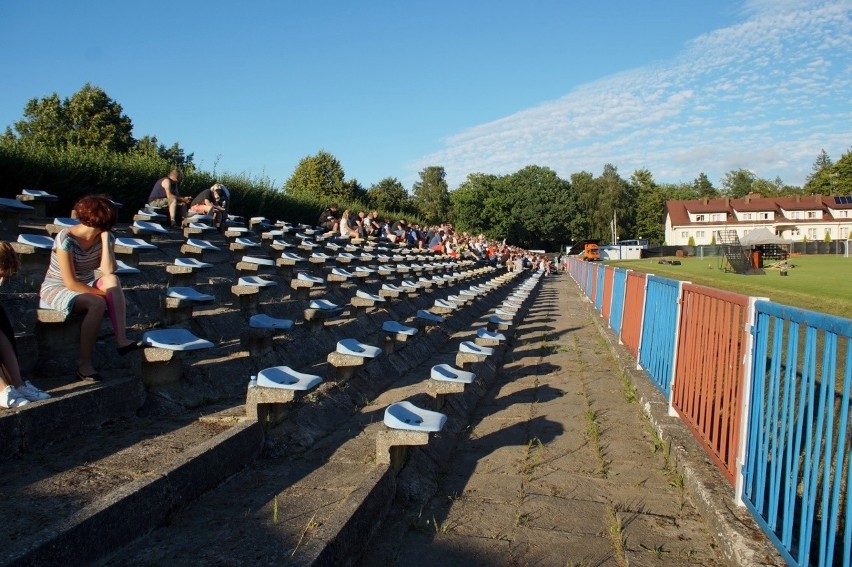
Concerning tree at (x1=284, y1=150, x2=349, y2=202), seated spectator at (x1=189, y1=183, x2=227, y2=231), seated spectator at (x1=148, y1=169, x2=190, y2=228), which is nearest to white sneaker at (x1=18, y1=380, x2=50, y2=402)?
seated spectator at (x1=148, y1=169, x2=190, y2=228)

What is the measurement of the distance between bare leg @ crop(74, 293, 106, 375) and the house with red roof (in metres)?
82.7

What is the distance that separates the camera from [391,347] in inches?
268

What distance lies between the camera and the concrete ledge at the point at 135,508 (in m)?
2.25

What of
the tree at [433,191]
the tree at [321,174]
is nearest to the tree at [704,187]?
the tree at [433,191]

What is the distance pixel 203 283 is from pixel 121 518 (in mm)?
5223

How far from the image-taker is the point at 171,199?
1064 centimetres

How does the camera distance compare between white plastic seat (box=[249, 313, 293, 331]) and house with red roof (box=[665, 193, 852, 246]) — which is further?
→ house with red roof (box=[665, 193, 852, 246])

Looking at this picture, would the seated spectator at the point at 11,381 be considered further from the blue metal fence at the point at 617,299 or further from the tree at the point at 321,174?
the tree at the point at 321,174

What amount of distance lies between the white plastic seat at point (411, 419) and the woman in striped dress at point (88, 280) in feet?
5.85

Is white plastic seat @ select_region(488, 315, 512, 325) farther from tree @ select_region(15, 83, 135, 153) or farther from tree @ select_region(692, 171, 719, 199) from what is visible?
tree @ select_region(692, 171, 719, 199)

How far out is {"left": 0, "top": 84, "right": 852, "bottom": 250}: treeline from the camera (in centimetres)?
1268

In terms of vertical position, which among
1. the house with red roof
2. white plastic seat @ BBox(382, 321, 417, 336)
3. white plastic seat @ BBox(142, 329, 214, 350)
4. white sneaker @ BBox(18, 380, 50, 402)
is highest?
the house with red roof

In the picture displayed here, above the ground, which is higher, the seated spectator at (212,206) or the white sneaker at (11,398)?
the seated spectator at (212,206)

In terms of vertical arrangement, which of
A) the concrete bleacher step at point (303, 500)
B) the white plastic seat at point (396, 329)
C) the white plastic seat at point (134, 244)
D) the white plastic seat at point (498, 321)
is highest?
→ the white plastic seat at point (134, 244)
